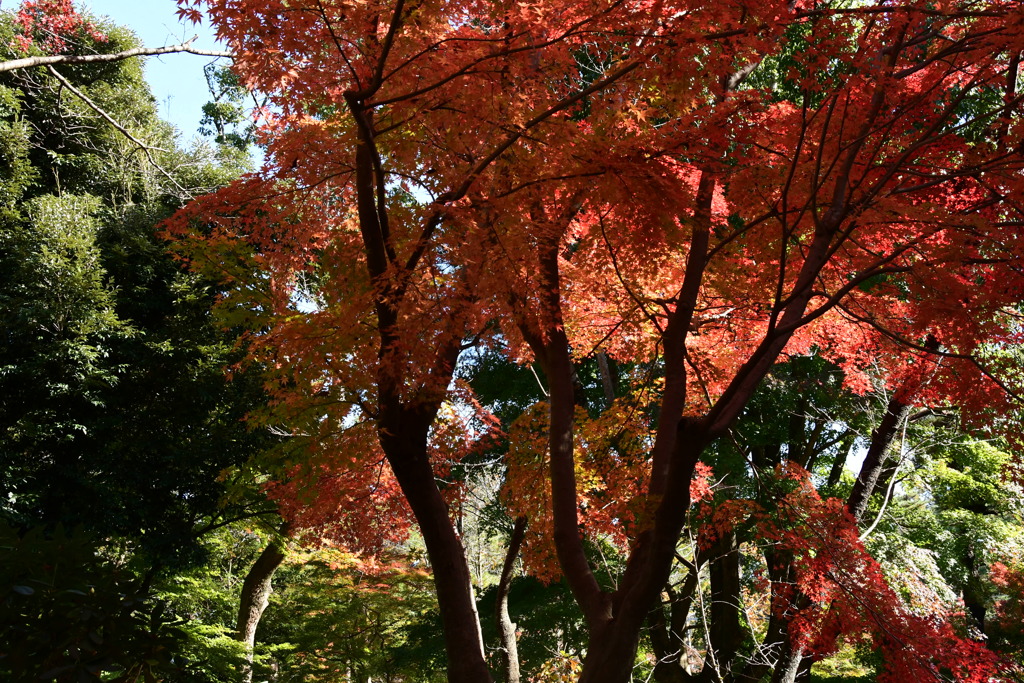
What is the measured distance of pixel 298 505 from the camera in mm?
7027

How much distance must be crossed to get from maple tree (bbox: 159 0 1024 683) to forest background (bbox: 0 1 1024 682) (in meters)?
0.04

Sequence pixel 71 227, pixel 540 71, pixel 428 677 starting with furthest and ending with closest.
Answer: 1. pixel 428 677
2. pixel 71 227
3. pixel 540 71

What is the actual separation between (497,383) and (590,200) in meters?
7.57

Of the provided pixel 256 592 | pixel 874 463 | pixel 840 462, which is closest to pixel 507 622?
pixel 874 463

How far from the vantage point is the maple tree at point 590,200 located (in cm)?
374

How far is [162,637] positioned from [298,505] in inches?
183

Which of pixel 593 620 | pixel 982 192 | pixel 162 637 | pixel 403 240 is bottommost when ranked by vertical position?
pixel 162 637

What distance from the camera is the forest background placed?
4.16 meters

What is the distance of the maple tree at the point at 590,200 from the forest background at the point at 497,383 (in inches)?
A: 1.5

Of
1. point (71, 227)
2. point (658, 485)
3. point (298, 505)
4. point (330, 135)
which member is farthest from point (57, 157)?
point (658, 485)

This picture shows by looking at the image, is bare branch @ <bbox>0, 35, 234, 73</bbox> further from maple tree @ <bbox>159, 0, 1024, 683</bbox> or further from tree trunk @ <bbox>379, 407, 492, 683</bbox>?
tree trunk @ <bbox>379, 407, 492, 683</bbox>

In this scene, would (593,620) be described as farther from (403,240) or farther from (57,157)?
(57,157)

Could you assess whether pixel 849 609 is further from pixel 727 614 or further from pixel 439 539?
pixel 727 614

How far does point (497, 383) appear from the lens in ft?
39.3
